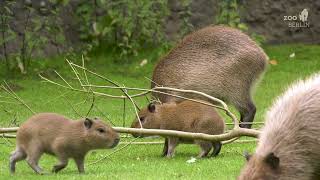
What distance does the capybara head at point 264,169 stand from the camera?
571 centimetres

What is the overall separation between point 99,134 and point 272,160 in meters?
2.33

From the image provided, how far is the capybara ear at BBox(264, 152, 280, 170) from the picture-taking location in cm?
569

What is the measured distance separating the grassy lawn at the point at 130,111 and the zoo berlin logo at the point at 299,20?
0.38 m

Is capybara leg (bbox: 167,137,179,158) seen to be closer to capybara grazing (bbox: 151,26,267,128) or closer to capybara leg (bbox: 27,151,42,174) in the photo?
capybara grazing (bbox: 151,26,267,128)

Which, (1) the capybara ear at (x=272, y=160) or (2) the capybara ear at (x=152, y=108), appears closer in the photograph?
(1) the capybara ear at (x=272, y=160)

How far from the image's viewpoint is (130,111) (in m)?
12.1

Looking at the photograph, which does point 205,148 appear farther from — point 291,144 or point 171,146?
point 291,144

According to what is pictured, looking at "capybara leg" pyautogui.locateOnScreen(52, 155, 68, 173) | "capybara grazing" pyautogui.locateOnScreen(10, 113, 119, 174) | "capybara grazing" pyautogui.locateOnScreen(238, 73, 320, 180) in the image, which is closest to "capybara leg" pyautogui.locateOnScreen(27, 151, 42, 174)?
"capybara grazing" pyautogui.locateOnScreen(10, 113, 119, 174)

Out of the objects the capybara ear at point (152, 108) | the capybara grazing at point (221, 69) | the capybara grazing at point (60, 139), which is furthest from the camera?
the capybara grazing at point (221, 69)

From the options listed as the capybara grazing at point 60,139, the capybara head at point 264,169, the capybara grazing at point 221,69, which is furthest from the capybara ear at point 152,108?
the capybara head at point 264,169

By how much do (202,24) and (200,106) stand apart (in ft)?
21.9

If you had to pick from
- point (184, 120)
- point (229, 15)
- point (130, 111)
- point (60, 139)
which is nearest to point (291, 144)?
point (60, 139)

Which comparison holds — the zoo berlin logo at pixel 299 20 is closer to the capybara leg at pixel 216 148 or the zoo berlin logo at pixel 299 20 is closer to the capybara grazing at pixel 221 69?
the capybara grazing at pixel 221 69

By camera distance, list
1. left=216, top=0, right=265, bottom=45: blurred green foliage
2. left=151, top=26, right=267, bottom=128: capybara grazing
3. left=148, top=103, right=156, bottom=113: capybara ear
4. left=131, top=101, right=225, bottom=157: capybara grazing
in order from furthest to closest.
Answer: left=216, top=0, right=265, bottom=45: blurred green foliage < left=151, top=26, right=267, bottom=128: capybara grazing < left=148, top=103, right=156, bottom=113: capybara ear < left=131, top=101, right=225, bottom=157: capybara grazing
